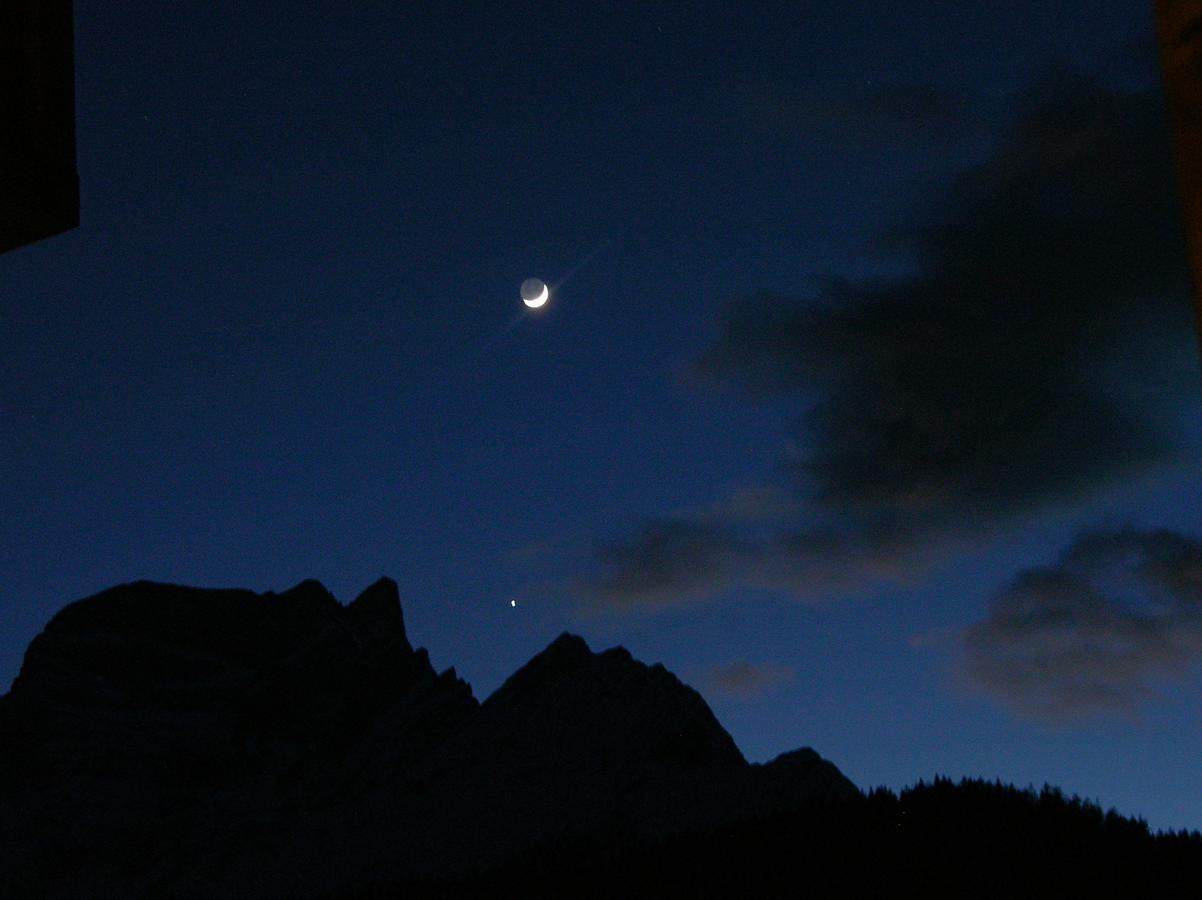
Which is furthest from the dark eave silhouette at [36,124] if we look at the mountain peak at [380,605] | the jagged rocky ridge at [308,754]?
the mountain peak at [380,605]

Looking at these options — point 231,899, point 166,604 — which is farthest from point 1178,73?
point 166,604

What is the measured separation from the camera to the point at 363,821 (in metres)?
67.9

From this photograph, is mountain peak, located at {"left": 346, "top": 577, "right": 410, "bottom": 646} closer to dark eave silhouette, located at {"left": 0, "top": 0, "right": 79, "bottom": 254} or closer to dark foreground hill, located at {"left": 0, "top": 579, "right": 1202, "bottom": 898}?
dark foreground hill, located at {"left": 0, "top": 579, "right": 1202, "bottom": 898}

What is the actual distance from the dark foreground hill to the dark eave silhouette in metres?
11.0

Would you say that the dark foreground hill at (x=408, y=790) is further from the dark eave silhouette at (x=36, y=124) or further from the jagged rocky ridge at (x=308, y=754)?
the dark eave silhouette at (x=36, y=124)

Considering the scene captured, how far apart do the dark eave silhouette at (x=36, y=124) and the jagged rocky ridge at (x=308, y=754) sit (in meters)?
41.5

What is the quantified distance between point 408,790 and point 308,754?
2234 cm

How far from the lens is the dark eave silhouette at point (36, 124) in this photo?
14.4 ft

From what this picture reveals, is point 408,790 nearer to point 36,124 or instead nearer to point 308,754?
point 308,754

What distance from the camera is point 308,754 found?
92.0 meters

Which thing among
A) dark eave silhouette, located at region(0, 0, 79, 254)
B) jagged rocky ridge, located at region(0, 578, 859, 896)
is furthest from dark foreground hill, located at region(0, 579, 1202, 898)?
dark eave silhouette, located at region(0, 0, 79, 254)

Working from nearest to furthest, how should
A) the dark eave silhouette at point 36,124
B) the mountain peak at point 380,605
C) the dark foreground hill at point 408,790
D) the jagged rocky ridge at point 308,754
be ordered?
the dark eave silhouette at point 36,124 → the dark foreground hill at point 408,790 → the jagged rocky ridge at point 308,754 → the mountain peak at point 380,605

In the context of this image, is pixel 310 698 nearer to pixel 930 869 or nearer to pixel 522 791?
pixel 522 791

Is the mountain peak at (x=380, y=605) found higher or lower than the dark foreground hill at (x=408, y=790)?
higher
